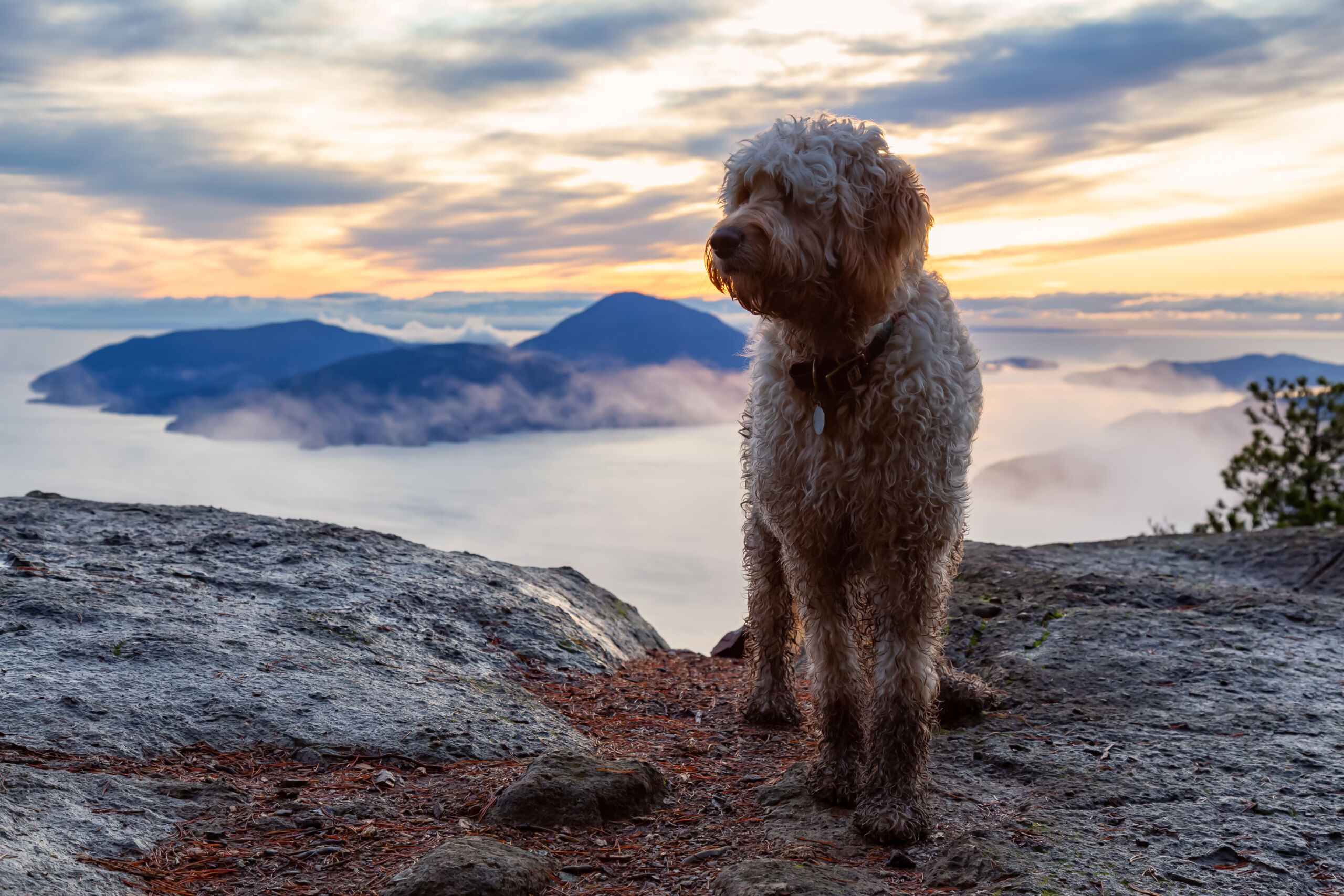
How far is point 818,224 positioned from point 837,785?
9.30 ft

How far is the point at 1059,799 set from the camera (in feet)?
15.5

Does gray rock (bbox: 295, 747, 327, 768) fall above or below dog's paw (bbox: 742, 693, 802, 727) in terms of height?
below

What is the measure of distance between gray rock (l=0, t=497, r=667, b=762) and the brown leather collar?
9.09ft

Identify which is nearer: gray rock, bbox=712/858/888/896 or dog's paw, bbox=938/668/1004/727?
gray rock, bbox=712/858/888/896

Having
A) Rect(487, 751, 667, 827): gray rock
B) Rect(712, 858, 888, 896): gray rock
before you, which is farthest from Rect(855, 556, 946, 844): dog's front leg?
Rect(487, 751, 667, 827): gray rock

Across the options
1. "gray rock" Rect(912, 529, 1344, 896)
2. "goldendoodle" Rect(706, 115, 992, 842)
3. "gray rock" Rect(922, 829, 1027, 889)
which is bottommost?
"gray rock" Rect(922, 829, 1027, 889)

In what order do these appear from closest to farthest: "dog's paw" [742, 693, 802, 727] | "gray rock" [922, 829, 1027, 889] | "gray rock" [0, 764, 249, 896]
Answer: "gray rock" [0, 764, 249, 896] → "gray rock" [922, 829, 1027, 889] → "dog's paw" [742, 693, 802, 727]

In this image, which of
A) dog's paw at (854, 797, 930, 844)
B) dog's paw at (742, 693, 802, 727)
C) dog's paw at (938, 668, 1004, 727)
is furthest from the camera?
dog's paw at (742, 693, 802, 727)

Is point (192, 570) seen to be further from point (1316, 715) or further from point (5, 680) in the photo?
point (1316, 715)

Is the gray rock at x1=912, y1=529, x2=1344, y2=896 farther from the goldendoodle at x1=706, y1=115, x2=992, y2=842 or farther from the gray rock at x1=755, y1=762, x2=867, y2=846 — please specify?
the goldendoodle at x1=706, y1=115, x2=992, y2=842

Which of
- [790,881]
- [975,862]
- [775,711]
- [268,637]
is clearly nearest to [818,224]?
[790,881]

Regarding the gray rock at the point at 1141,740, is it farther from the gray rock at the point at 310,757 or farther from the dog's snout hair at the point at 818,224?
the gray rock at the point at 310,757

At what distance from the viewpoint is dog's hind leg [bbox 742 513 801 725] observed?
6270 mm

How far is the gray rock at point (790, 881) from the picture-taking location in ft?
11.8
